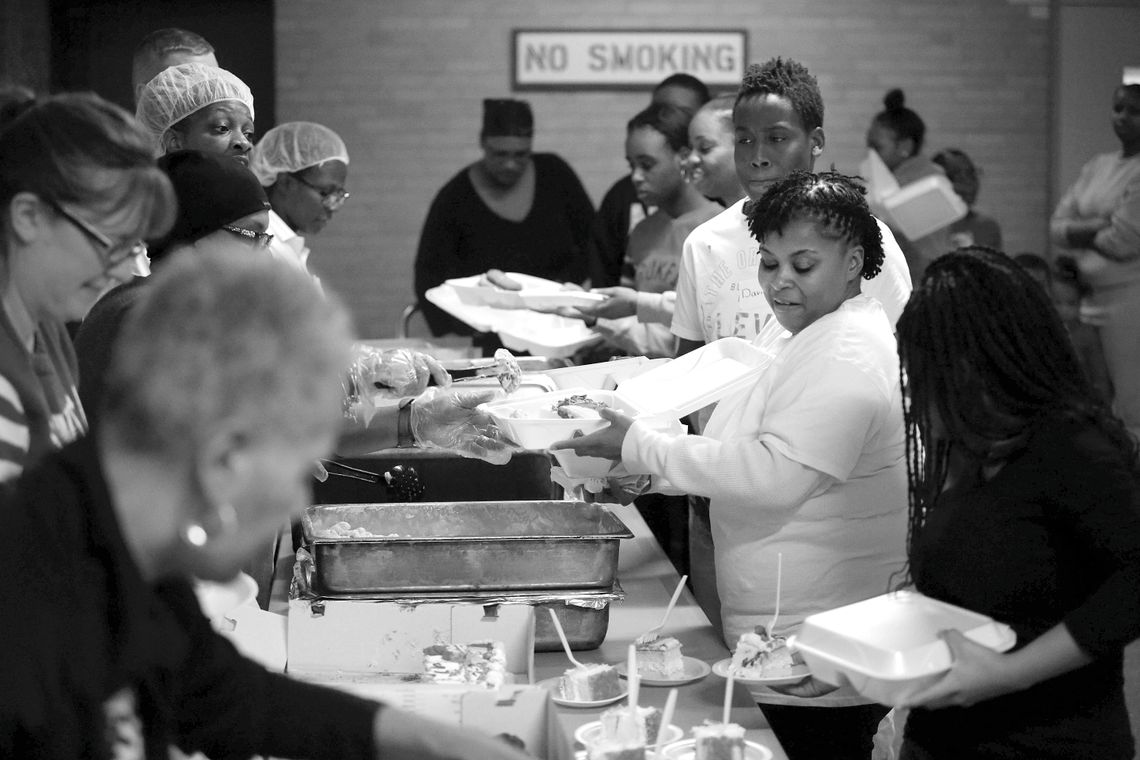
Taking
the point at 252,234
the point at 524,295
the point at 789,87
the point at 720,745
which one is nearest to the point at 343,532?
the point at 252,234

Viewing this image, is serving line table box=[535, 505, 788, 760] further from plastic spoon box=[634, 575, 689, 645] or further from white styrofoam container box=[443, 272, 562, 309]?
white styrofoam container box=[443, 272, 562, 309]

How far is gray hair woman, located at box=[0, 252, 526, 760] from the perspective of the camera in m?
0.94

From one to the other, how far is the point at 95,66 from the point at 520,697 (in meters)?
6.27

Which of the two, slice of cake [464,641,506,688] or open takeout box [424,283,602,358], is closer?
slice of cake [464,641,506,688]

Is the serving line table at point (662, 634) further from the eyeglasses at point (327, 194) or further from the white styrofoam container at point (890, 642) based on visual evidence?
the eyeglasses at point (327, 194)

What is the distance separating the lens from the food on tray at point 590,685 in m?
1.86

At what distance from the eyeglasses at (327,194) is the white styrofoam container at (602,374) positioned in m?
1.90

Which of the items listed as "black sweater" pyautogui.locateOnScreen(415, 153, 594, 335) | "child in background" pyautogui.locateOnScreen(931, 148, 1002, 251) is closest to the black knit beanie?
"black sweater" pyautogui.locateOnScreen(415, 153, 594, 335)

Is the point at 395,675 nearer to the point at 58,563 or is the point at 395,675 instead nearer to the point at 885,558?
the point at 885,558

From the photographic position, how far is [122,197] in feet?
4.08

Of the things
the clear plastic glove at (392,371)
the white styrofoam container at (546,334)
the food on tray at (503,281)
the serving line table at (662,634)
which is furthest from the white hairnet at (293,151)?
the serving line table at (662,634)

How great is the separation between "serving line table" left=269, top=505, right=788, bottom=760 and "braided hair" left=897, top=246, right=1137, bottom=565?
0.48m

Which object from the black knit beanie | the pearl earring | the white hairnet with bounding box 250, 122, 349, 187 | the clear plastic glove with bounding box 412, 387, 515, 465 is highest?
the white hairnet with bounding box 250, 122, 349, 187

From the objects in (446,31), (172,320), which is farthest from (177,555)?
(446,31)
